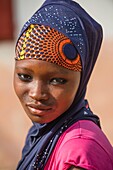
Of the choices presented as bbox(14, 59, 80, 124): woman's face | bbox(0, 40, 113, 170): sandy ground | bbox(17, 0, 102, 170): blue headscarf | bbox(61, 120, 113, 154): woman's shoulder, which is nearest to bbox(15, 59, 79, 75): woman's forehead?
bbox(14, 59, 80, 124): woman's face

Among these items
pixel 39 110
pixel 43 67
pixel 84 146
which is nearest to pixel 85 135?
pixel 84 146

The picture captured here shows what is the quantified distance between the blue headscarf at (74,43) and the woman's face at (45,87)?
10 centimetres

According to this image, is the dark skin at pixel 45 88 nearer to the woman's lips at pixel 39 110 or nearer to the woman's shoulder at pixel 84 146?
the woman's lips at pixel 39 110

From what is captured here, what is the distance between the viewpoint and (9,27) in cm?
571

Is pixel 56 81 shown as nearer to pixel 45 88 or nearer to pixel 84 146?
pixel 45 88

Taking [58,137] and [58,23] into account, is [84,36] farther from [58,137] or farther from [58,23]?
[58,137]

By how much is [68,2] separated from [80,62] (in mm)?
309

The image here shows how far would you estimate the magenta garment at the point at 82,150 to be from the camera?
1.90m

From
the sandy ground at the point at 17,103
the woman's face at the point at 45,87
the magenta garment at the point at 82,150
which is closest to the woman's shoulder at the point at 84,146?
the magenta garment at the point at 82,150

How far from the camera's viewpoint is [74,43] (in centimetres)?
203

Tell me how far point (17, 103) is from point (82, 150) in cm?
387

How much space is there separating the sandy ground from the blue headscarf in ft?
11.0

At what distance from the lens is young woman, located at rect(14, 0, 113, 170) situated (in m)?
1.95

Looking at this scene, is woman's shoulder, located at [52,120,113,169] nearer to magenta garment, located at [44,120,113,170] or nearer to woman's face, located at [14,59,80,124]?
magenta garment, located at [44,120,113,170]
